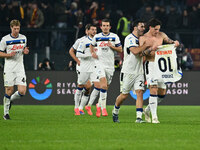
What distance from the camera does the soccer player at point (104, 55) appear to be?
15.7 metres

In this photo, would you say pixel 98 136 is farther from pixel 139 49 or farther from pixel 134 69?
pixel 134 69

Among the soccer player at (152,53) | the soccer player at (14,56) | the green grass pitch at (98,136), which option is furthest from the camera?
the soccer player at (14,56)

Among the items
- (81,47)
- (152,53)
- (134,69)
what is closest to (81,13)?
(81,47)

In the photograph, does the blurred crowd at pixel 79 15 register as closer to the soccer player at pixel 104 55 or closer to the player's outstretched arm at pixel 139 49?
the soccer player at pixel 104 55

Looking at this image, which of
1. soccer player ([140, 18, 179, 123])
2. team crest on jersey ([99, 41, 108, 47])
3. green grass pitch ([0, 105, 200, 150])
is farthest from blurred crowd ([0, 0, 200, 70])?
green grass pitch ([0, 105, 200, 150])

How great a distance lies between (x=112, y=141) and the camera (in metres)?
9.63

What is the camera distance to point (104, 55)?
52.1 ft

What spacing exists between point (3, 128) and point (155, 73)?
3.43m

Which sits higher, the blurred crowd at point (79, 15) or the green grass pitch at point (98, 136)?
the blurred crowd at point (79, 15)

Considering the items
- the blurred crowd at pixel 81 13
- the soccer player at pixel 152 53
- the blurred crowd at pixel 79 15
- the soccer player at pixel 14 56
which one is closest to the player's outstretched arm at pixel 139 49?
the soccer player at pixel 152 53

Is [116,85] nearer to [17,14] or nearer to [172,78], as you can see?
[17,14]

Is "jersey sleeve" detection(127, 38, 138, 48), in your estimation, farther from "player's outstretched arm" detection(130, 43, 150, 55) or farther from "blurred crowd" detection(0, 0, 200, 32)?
"blurred crowd" detection(0, 0, 200, 32)

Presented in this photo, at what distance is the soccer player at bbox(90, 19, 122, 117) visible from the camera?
15.7 metres

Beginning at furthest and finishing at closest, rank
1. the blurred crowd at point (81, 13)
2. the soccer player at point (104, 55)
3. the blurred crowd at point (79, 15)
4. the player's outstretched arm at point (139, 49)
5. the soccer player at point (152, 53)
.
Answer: the blurred crowd at point (81, 13), the blurred crowd at point (79, 15), the soccer player at point (104, 55), the soccer player at point (152, 53), the player's outstretched arm at point (139, 49)
